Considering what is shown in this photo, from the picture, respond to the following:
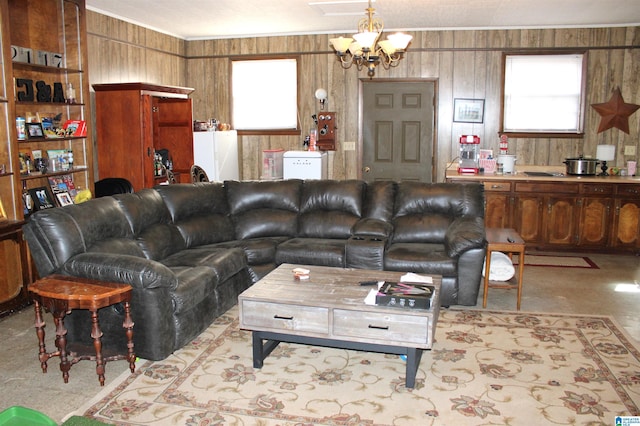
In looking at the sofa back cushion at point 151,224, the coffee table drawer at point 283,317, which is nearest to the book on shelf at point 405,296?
the coffee table drawer at point 283,317

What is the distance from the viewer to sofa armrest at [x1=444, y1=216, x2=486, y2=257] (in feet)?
14.2

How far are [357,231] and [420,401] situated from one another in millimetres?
2044

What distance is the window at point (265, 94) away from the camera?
309 inches

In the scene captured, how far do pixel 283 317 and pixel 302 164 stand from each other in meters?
4.12

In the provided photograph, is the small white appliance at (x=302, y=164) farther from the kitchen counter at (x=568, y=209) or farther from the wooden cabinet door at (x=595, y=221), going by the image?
the wooden cabinet door at (x=595, y=221)

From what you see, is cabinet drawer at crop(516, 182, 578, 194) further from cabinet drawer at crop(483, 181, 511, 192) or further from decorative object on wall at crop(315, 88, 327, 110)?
decorative object on wall at crop(315, 88, 327, 110)

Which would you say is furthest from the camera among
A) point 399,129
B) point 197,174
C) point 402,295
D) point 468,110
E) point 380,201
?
point 399,129

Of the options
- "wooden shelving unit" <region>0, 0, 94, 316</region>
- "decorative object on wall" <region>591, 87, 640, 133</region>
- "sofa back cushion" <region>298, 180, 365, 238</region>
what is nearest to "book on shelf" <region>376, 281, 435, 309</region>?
"sofa back cushion" <region>298, 180, 365, 238</region>

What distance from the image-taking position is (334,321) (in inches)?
126

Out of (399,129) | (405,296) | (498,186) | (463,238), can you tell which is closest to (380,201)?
(463,238)

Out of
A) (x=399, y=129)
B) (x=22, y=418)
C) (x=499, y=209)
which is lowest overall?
(x=499, y=209)

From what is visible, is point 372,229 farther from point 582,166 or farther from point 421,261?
point 582,166

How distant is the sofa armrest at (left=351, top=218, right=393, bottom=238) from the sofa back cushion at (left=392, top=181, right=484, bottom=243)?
0.16m

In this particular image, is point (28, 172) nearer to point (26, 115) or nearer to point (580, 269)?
point (26, 115)
